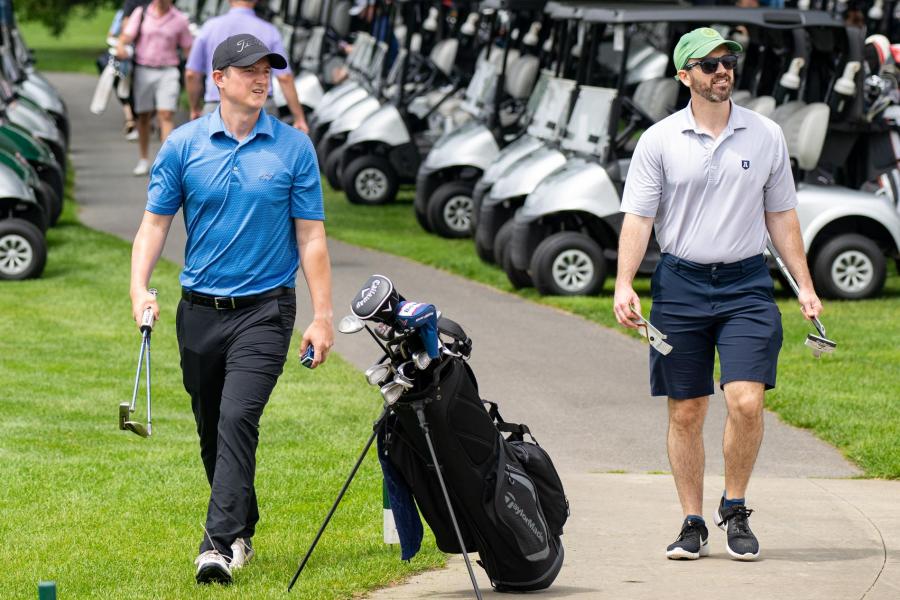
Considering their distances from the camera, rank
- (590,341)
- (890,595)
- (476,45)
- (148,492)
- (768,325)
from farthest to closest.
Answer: (476,45), (590,341), (148,492), (768,325), (890,595)

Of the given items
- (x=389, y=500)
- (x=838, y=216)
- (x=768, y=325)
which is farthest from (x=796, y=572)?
(x=838, y=216)

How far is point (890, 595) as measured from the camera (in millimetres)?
5094

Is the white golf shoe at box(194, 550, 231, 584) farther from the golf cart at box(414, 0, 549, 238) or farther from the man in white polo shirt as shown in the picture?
the golf cart at box(414, 0, 549, 238)

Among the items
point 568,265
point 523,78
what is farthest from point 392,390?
point 523,78

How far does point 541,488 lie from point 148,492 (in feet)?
6.23

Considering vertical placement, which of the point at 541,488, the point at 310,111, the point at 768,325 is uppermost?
the point at 768,325

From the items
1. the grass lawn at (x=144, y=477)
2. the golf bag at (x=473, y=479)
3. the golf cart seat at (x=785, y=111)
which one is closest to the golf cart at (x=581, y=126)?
the golf cart seat at (x=785, y=111)

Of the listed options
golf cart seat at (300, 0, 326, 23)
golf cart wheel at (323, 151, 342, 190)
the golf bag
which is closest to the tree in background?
golf cart seat at (300, 0, 326, 23)

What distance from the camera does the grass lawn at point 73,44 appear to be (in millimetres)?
45375

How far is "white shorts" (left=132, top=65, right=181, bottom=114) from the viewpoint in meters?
16.0

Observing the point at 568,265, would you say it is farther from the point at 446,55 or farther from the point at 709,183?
the point at 709,183

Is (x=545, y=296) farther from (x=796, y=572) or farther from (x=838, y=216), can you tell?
(x=796, y=572)

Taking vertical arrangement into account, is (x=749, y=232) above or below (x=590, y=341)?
above

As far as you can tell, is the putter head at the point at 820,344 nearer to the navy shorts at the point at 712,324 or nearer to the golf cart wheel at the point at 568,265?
the navy shorts at the point at 712,324
